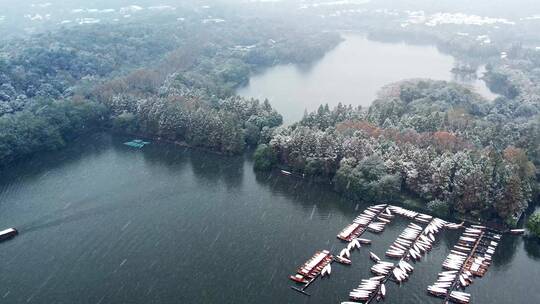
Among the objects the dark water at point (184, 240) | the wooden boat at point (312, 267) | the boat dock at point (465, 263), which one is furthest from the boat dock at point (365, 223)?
the boat dock at point (465, 263)

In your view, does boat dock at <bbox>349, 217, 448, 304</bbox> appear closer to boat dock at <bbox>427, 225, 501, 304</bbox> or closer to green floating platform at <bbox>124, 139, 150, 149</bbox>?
boat dock at <bbox>427, 225, 501, 304</bbox>

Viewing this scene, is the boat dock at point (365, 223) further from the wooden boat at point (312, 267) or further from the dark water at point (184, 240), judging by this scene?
the wooden boat at point (312, 267)

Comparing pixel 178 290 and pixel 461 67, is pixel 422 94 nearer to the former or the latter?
pixel 461 67

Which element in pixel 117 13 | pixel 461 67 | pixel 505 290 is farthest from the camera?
pixel 117 13

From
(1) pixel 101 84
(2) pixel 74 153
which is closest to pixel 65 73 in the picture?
(1) pixel 101 84

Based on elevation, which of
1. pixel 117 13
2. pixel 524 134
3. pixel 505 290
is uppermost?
pixel 117 13

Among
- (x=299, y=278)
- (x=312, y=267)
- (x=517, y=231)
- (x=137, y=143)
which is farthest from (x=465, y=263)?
(x=137, y=143)
